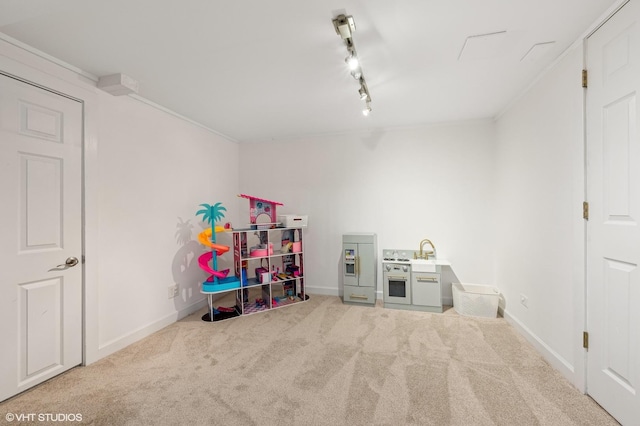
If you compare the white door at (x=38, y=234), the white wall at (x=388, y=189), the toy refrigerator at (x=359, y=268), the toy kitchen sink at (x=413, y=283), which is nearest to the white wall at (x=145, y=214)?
the white door at (x=38, y=234)

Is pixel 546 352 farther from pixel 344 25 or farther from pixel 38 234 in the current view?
pixel 38 234

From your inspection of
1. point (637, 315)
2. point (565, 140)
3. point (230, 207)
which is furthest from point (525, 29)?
point (230, 207)

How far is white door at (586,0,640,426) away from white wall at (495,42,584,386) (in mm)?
107

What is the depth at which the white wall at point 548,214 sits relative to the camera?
76.5 inches

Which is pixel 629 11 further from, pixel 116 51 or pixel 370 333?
pixel 116 51

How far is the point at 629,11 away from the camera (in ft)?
4.95

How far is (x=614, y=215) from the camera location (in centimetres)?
163

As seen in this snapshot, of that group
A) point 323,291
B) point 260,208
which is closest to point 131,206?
point 260,208

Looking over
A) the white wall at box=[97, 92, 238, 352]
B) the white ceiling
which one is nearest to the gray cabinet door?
the white ceiling

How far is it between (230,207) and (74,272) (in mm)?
2309

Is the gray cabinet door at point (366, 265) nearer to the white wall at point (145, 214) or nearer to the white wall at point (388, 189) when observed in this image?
the white wall at point (388, 189)

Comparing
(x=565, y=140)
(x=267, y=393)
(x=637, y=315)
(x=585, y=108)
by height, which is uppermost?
(x=585, y=108)

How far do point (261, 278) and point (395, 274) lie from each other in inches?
72.5
